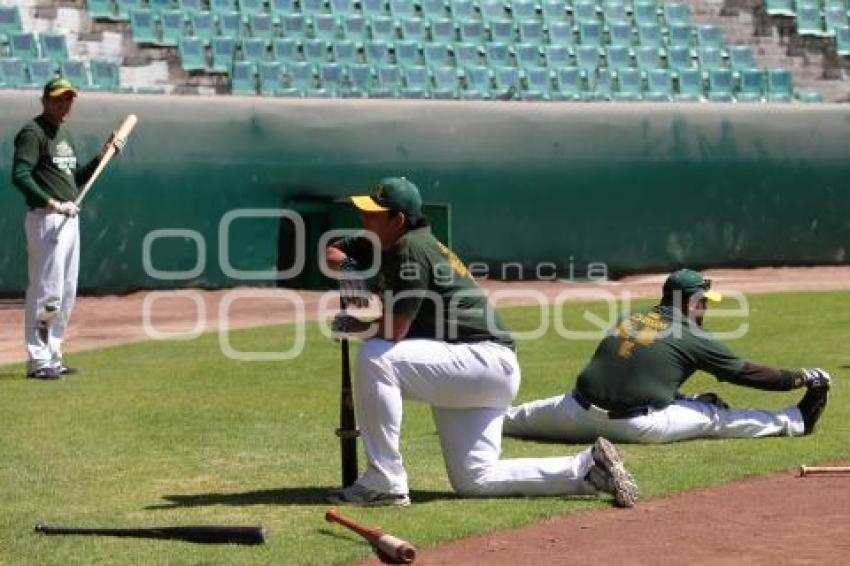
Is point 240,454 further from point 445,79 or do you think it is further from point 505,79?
point 505,79

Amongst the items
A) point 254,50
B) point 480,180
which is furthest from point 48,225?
point 254,50

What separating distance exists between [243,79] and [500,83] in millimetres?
3512

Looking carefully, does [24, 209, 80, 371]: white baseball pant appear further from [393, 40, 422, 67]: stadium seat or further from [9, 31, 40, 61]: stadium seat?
→ [393, 40, 422, 67]: stadium seat

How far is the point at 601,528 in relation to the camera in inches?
285

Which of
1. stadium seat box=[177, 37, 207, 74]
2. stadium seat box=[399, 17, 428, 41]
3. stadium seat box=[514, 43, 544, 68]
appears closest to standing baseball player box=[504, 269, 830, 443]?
stadium seat box=[177, 37, 207, 74]

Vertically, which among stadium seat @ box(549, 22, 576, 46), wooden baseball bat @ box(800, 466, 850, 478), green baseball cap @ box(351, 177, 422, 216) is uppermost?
stadium seat @ box(549, 22, 576, 46)

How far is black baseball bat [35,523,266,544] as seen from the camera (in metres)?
6.86

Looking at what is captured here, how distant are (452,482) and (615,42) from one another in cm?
1637

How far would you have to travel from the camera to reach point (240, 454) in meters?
9.12

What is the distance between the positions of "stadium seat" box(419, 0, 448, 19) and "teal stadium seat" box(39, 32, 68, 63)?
4913 mm

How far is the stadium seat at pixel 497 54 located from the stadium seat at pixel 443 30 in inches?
18.5

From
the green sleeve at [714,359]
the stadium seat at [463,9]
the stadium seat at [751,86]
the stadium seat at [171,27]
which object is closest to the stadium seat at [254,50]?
the stadium seat at [171,27]

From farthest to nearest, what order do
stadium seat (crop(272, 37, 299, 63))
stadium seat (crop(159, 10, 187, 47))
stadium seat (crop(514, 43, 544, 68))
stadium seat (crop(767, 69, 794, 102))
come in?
stadium seat (crop(767, 69, 794, 102)) < stadium seat (crop(514, 43, 544, 68)) < stadium seat (crop(272, 37, 299, 63)) < stadium seat (crop(159, 10, 187, 47))

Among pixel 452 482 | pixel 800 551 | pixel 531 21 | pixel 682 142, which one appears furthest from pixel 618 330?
pixel 531 21
